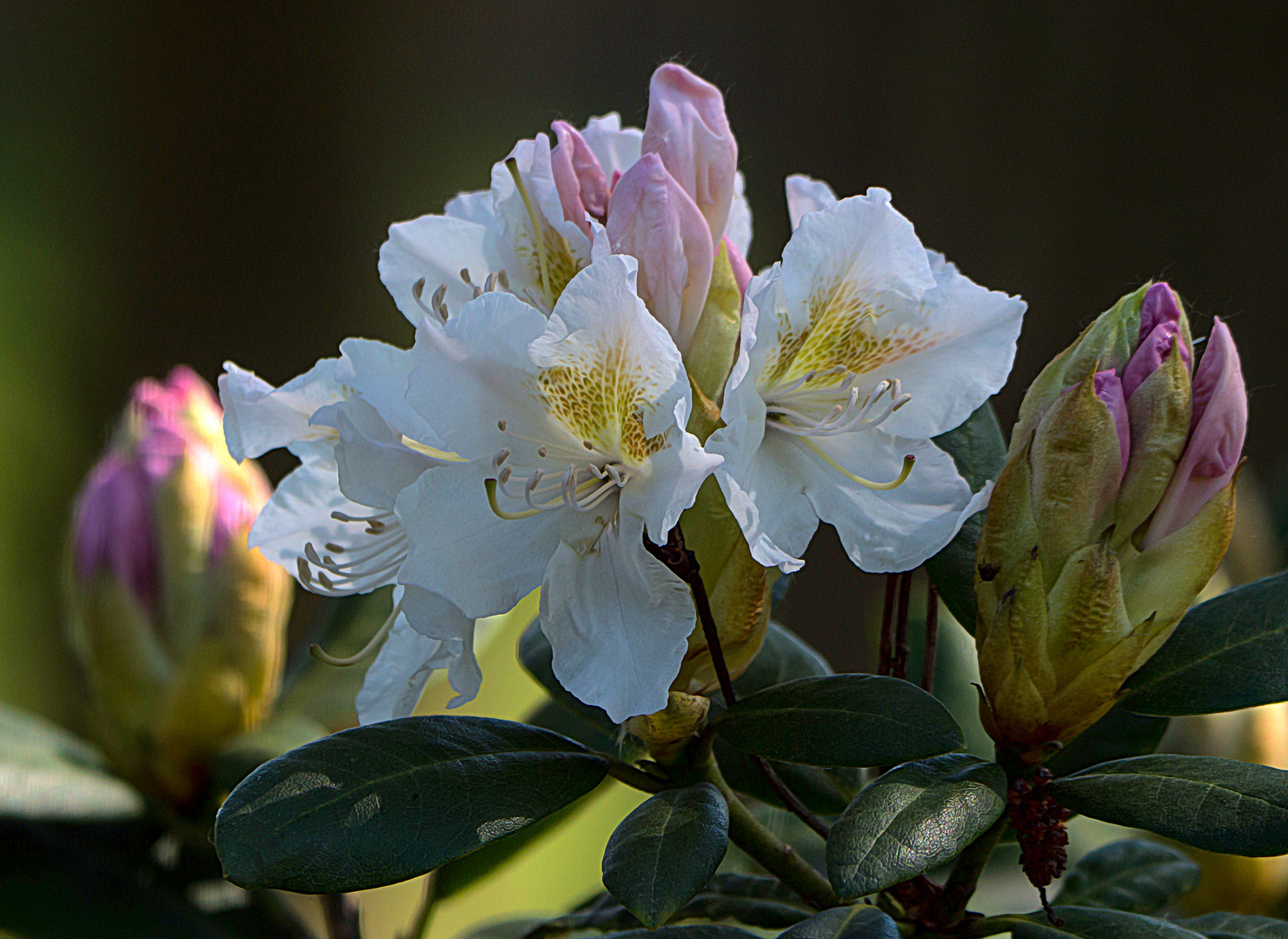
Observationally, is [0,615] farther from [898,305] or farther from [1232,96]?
[1232,96]

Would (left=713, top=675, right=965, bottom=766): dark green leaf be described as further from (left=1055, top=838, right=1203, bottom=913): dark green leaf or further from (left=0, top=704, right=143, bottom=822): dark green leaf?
(left=0, top=704, right=143, bottom=822): dark green leaf

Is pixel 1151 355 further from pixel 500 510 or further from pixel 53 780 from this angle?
pixel 53 780

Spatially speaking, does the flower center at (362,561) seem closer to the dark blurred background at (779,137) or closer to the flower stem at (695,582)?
the flower stem at (695,582)

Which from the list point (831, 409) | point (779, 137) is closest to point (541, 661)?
point (831, 409)

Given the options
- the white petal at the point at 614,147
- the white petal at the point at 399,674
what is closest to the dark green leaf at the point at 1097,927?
the white petal at the point at 399,674

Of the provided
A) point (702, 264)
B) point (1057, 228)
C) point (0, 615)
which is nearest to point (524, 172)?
point (702, 264)
